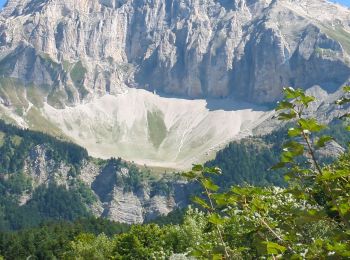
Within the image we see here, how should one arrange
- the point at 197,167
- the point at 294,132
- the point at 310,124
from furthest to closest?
the point at 197,167
the point at 294,132
the point at 310,124

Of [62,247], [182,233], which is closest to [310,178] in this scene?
[182,233]

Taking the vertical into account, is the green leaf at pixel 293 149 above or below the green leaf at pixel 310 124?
below

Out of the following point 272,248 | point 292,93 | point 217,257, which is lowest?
point 217,257

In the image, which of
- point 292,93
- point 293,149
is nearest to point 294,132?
point 293,149

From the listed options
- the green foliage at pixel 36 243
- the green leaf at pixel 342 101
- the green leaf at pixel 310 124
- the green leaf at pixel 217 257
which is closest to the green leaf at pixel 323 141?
the green leaf at pixel 310 124

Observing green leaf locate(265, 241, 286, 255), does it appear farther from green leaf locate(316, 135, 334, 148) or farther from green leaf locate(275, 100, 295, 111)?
green leaf locate(275, 100, 295, 111)

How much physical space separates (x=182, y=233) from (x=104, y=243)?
53254mm

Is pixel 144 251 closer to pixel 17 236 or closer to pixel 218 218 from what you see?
pixel 218 218

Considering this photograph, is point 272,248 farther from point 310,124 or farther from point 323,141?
point 310,124

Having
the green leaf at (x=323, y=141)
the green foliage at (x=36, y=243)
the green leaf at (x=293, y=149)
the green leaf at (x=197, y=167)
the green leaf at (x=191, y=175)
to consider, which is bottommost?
the green foliage at (x=36, y=243)

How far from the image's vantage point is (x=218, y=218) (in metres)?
7.69

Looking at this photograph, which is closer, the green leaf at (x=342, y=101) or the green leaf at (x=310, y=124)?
the green leaf at (x=310, y=124)

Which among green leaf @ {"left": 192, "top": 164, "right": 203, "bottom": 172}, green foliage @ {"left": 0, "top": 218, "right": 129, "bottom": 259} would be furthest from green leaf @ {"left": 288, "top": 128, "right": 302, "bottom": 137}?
green foliage @ {"left": 0, "top": 218, "right": 129, "bottom": 259}

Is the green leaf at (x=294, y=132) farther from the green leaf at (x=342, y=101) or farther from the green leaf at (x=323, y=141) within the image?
the green leaf at (x=342, y=101)
